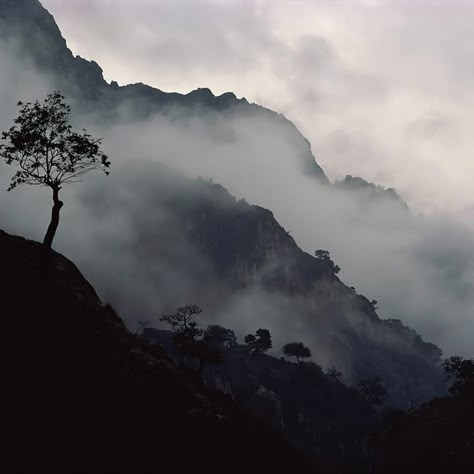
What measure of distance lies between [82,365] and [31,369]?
4.00m

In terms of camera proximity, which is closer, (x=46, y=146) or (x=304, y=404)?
(x=46, y=146)

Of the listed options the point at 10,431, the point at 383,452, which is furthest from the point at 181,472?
the point at 383,452

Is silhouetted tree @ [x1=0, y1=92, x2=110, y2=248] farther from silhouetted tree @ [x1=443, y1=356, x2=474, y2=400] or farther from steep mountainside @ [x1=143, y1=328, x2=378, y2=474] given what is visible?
steep mountainside @ [x1=143, y1=328, x2=378, y2=474]

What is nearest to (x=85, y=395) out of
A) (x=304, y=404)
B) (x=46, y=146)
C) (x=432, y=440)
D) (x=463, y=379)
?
(x=46, y=146)

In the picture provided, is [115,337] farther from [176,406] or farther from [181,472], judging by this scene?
[181,472]

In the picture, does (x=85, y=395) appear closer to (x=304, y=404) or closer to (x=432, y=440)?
(x=432, y=440)

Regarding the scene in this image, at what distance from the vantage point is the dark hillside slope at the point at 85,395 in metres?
30.6

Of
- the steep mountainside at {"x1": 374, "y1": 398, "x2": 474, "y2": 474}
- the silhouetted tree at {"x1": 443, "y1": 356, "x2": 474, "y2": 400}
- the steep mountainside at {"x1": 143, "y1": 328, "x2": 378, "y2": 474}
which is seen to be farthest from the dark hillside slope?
the steep mountainside at {"x1": 143, "y1": 328, "x2": 378, "y2": 474}

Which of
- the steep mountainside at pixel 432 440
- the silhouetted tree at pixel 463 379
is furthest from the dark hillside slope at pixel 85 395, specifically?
the silhouetted tree at pixel 463 379

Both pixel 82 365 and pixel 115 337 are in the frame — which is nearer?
pixel 82 365

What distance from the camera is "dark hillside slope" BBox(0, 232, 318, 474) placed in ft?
100

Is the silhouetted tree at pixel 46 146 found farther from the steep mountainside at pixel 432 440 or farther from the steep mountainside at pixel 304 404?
the steep mountainside at pixel 304 404

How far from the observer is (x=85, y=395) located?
116ft

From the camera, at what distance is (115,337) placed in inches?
1743
